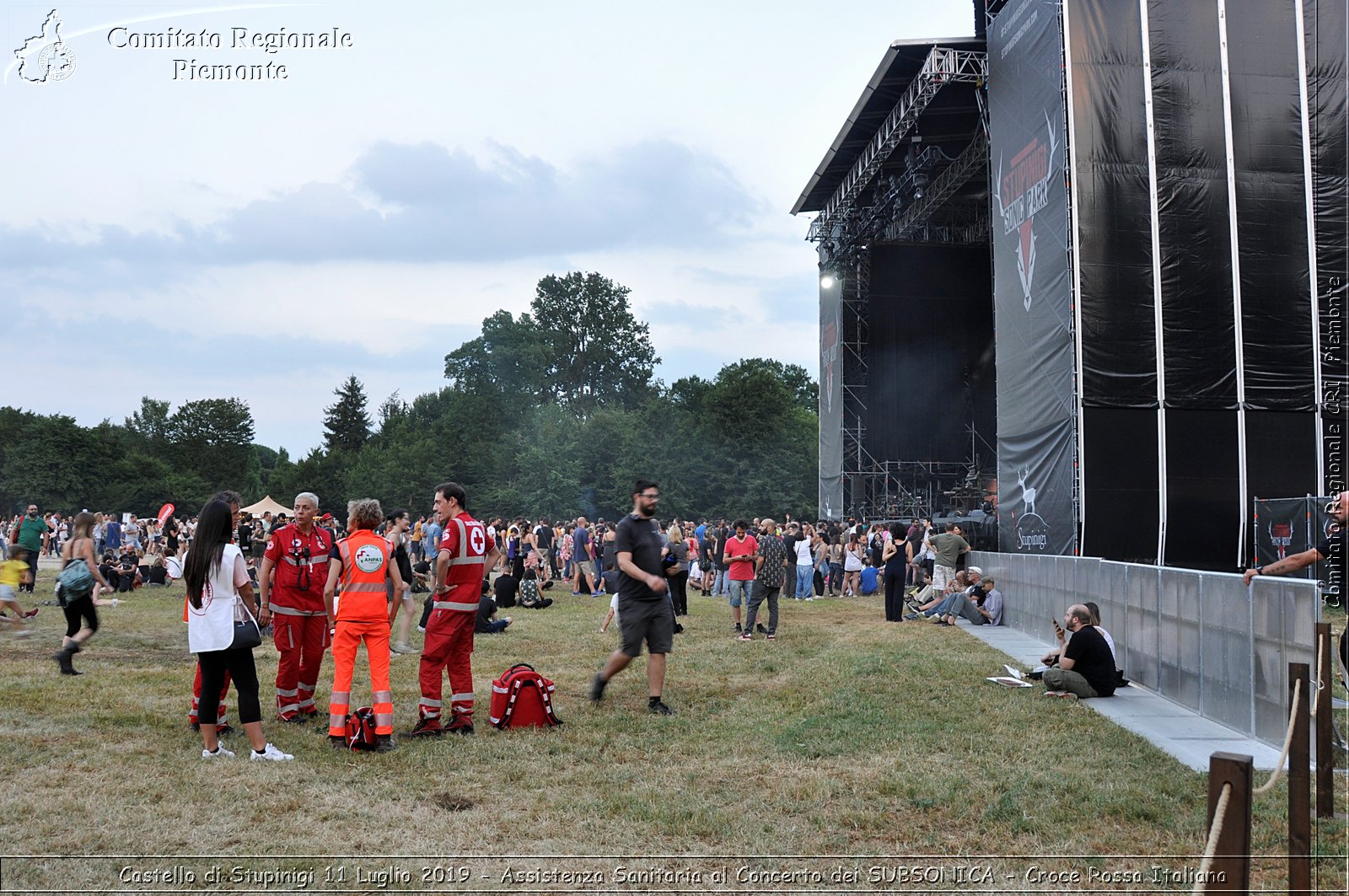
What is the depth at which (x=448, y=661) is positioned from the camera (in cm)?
750

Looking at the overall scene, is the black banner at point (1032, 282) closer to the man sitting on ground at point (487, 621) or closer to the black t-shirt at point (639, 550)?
the man sitting on ground at point (487, 621)

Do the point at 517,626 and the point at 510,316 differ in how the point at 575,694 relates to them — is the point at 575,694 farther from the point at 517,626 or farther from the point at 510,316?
the point at 510,316

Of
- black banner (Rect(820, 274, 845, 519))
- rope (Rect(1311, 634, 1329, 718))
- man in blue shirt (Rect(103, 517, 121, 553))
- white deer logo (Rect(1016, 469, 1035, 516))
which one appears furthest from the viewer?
black banner (Rect(820, 274, 845, 519))

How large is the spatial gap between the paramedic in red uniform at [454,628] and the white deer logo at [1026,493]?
15118mm

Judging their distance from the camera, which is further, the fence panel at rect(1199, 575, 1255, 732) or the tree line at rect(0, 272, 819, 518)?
the tree line at rect(0, 272, 819, 518)

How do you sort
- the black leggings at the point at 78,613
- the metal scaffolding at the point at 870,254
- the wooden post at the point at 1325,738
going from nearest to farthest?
the wooden post at the point at 1325,738, the black leggings at the point at 78,613, the metal scaffolding at the point at 870,254

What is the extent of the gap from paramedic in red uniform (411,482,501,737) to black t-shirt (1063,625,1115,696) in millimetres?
5268

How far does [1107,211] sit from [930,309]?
45.7ft

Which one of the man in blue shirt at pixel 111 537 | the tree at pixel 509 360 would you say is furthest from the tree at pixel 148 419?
the man in blue shirt at pixel 111 537

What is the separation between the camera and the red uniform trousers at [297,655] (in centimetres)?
773

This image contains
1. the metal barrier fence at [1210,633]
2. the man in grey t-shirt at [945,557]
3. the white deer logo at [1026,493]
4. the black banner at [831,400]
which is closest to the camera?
the metal barrier fence at [1210,633]

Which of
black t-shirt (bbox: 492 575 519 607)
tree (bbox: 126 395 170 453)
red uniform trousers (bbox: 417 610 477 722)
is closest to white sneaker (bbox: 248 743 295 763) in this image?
red uniform trousers (bbox: 417 610 477 722)

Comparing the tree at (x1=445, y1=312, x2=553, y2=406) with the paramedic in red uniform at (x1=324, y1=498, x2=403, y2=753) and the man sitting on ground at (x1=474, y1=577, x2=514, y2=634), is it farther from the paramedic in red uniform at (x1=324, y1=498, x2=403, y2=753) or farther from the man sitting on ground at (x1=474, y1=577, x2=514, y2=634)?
the paramedic in red uniform at (x1=324, y1=498, x2=403, y2=753)

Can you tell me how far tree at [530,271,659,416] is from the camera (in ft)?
221
